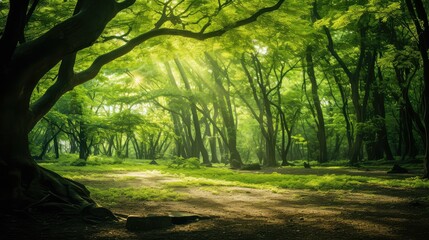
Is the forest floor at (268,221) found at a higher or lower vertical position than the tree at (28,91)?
lower

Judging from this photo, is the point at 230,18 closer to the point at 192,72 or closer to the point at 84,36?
the point at 84,36

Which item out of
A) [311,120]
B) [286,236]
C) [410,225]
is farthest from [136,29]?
[311,120]

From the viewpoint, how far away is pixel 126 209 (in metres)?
7.50

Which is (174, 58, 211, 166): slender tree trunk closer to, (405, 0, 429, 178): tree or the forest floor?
(405, 0, 429, 178): tree

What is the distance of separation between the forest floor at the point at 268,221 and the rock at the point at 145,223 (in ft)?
0.50

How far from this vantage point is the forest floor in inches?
195

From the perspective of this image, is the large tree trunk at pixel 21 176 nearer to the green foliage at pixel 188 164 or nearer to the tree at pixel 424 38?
the tree at pixel 424 38

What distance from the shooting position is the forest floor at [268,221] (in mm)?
4941

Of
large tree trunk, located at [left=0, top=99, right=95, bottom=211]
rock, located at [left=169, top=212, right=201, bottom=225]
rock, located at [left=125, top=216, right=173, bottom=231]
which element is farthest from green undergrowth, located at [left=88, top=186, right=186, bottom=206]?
rock, located at [left=125, top=216, right=173, bottom=231]

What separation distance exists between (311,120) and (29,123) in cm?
4387

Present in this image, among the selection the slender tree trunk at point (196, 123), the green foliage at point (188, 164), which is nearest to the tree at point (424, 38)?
the green foliage at point (188, 164)

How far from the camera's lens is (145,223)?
547cm

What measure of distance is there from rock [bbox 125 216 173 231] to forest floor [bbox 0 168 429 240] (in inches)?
6.0

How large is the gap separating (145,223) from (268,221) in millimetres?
2171
